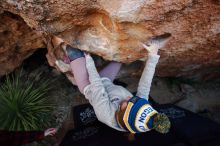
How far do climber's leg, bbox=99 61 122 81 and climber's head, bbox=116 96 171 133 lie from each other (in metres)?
0.70

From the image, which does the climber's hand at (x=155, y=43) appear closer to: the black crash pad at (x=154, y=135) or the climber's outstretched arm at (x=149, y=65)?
the climber's outstretched arm at (x=149, y=65)

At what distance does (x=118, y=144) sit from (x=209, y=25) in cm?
126

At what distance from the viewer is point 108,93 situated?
2721 mm

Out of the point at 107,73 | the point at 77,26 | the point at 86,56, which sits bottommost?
the point at 107,73

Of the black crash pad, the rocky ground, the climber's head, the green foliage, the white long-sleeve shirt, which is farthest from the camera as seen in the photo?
the rocky ground

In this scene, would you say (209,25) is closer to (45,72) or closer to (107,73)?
(107,73)

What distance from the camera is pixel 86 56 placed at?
2.86 m

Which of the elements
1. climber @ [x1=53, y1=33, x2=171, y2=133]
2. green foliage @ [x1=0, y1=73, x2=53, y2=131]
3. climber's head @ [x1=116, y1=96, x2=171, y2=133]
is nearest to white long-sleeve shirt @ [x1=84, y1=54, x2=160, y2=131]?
climber @ [x1=53, y1=33, x2=171, y2=133]

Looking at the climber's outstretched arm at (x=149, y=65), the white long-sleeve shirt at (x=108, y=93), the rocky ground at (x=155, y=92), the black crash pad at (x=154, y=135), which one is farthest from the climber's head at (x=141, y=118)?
the rocky ground at (x=155, y=92)

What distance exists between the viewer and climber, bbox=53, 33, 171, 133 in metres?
2.28

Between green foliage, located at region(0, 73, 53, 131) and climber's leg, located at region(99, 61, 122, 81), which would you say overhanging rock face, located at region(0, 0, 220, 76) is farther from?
green foliage, located at region(0, 73, 53, 131)

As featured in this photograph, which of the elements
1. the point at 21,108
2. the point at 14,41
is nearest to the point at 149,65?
the point at 14,41

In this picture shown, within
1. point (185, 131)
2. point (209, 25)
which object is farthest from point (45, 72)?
point (209, 25)

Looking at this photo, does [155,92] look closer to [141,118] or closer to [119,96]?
[119,96]
